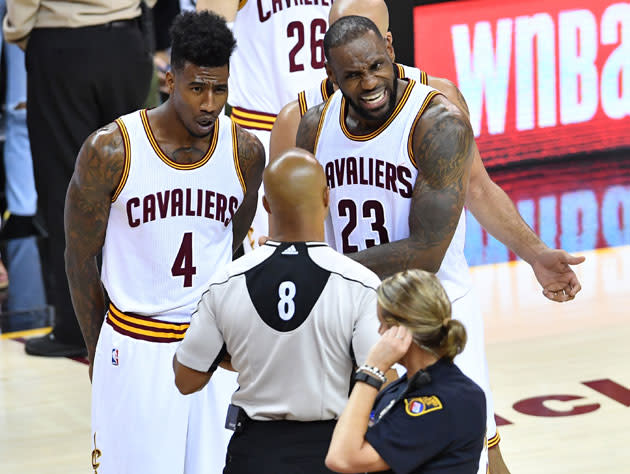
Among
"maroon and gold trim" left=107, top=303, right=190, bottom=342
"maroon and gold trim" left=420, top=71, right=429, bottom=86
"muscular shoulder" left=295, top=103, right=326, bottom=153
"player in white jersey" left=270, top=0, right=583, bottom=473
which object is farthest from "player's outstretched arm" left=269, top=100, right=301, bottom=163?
"maroon and gold trim" left=107, top=303, right=190, bottom=342

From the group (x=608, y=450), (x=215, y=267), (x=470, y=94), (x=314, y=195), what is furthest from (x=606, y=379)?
(x=470, y=94)

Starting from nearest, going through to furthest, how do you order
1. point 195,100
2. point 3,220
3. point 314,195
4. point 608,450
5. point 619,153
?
point 314,195 → point 195,100 → point 608,450 → point 3,220 → point 619,153

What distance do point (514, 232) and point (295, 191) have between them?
1.61m

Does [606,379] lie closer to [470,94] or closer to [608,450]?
[608,450]

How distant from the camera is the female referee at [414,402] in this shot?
285 cm

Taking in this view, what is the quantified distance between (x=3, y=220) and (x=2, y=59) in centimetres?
119

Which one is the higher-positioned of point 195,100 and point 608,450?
point 195,100

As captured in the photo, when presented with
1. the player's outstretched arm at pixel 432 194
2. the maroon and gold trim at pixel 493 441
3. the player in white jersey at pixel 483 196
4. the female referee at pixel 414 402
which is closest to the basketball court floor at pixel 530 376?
the maroon and gold trim at pixel 493 441

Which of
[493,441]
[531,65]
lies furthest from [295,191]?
[531,65]

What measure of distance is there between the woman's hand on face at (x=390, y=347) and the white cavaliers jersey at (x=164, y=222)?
3.60 feet

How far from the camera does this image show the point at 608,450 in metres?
5.15

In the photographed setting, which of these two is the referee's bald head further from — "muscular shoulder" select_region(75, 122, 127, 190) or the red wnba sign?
the red wnba sign

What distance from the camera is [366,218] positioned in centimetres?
391

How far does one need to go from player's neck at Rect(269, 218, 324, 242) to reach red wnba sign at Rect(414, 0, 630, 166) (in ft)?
20.6
